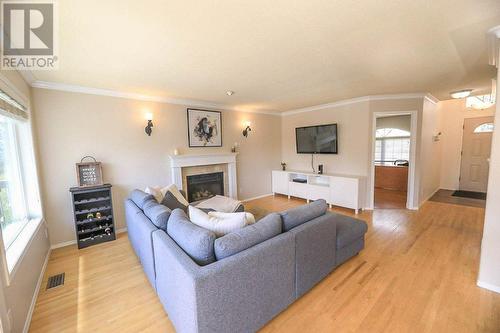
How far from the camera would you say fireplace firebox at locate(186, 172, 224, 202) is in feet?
14.5

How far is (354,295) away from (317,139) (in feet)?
12.4

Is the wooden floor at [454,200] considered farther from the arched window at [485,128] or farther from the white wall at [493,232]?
the white wall at [493,232]

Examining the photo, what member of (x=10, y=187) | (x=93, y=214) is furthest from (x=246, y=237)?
(x=93, y=214)

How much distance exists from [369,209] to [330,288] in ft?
9.52

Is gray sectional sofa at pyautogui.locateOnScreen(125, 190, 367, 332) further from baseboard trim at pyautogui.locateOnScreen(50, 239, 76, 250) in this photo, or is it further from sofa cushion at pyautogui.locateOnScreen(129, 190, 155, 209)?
baseboard trim at pyautogui.locateOnScreen(50, 239, 76, 250)

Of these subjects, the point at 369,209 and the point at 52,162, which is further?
the point at 369,209

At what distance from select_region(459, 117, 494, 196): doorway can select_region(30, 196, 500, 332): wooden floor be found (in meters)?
3.62

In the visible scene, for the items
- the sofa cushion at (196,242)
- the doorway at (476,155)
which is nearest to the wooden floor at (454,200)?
the doorway at (476,155)

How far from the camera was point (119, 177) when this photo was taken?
3.50 metres

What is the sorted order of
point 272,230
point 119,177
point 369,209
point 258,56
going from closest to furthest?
1. point 272,230
2. point 258,56
3. point 119,177
4. point 369,209

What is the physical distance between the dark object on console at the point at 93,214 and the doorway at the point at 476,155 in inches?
317

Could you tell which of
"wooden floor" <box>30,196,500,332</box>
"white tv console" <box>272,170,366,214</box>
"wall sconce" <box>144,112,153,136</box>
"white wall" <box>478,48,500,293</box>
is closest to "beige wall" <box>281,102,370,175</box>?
"white tv console" <box>272,170,366,214</box>

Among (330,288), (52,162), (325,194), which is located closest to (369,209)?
(325,194)

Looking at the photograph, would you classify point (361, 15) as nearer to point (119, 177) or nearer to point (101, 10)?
point (101, 10)
